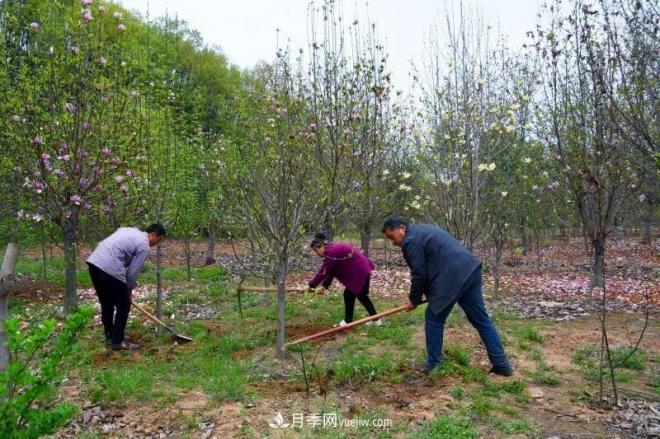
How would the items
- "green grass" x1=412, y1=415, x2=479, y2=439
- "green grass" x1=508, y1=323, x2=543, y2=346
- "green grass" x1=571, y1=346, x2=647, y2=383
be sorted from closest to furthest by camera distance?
1. "green grass" x1=412, y1=415, x2=479, y2=439
2. "green grass" x1=571, y1=346, x2=647, y2=383
3. "green grass" x1=508, y1=323, x2=543, y2=346

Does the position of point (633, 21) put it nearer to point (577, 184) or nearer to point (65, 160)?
point (577, 184)

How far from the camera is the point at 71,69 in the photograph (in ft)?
21.9

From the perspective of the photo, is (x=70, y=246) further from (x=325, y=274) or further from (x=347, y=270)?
(x=347, y=270)

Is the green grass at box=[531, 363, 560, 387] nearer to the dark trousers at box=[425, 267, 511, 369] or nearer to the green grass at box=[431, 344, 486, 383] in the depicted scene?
the dark trousers at box=[425, 267, 511, 369]

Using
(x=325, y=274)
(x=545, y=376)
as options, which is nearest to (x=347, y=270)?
(x=325, y=274)

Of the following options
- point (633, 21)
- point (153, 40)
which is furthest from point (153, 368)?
point (153, 40)

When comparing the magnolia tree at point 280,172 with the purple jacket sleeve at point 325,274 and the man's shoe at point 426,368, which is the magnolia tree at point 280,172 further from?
the man's shoe at point 426,368

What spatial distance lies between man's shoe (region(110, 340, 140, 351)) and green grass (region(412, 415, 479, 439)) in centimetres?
417

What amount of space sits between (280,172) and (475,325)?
2.87 metres

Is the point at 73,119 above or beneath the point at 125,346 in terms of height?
above

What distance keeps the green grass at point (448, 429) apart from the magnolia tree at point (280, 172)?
2.32 meters

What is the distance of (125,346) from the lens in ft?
22.2

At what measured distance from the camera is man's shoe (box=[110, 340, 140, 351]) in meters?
6.71

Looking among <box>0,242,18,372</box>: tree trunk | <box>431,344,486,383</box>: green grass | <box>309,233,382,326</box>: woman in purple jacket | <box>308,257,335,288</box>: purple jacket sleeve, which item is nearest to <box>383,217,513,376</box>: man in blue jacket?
<box>431,344,486,383</box>: green grass
